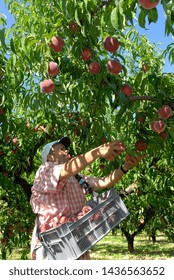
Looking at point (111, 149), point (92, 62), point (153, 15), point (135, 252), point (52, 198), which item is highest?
point (92, 62)

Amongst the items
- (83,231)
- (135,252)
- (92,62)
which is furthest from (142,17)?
(135,252)

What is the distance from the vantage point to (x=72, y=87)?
3109mm

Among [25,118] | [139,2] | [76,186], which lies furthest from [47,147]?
[25,118]

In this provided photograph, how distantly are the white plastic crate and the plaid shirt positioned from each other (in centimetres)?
15

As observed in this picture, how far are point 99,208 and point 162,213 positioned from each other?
23.5 ft

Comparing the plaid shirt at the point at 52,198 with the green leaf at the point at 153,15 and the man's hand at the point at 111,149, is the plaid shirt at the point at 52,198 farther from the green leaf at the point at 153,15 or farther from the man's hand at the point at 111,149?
the green leaf at the point at 153,15

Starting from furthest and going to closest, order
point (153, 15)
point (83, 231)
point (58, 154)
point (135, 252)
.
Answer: point (135, 252) < point (58, 154) < point (83, 231) < point (153, 15)

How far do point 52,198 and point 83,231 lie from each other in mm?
350

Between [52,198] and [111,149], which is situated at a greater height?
[111,149]

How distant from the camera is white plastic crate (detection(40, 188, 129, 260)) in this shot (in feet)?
7.18

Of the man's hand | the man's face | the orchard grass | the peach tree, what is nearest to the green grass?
the orchard grass

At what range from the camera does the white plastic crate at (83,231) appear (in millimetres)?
2189

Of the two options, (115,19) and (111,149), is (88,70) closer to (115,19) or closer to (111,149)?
(111,149)

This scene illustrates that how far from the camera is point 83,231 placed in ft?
7.40
